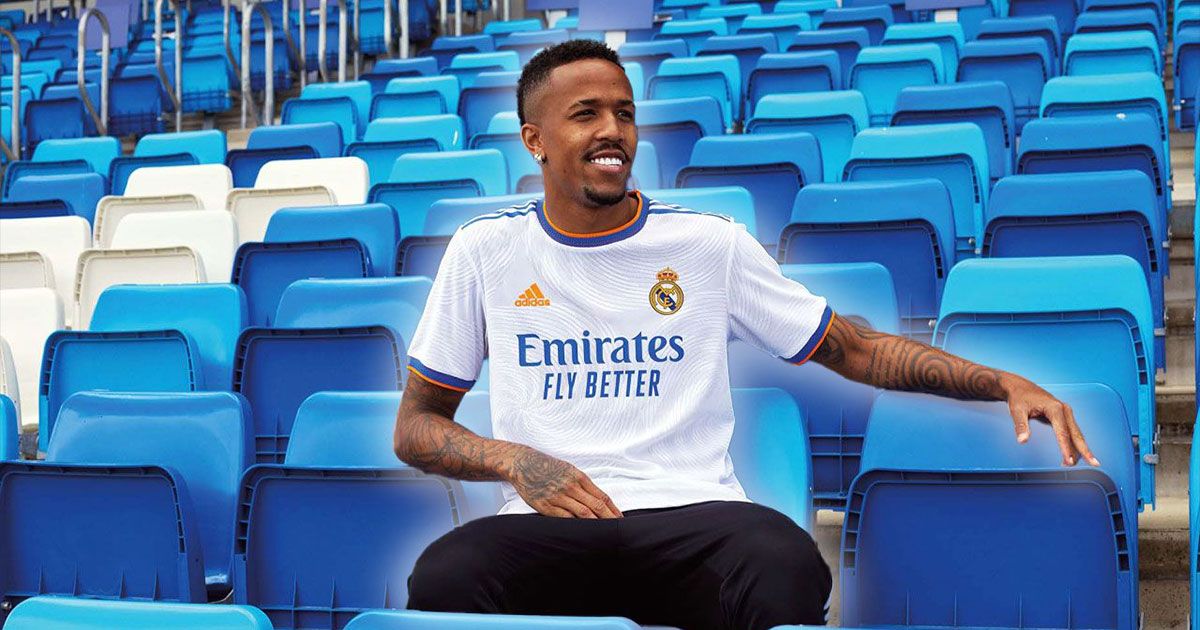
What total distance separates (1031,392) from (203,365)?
102 inches

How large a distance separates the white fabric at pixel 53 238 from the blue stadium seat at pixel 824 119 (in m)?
2.54

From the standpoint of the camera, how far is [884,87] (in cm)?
736

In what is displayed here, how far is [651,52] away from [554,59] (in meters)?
5.80

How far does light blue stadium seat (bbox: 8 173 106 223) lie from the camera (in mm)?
6812

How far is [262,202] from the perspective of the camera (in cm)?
603

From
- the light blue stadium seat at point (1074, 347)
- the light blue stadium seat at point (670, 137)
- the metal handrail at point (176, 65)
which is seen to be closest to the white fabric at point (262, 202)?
the light blue stadium seat at point (670, 137)

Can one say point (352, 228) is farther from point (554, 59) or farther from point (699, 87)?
point (699, 87)

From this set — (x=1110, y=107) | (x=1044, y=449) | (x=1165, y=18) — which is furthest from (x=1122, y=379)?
(x=1165, y=18)

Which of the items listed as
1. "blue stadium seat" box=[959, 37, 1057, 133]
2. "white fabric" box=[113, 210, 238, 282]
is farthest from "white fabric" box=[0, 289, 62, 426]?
"blue stadium seat" box=[959, 37, 1057, 133]

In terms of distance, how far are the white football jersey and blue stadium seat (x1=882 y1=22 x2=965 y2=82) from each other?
5.42 metres

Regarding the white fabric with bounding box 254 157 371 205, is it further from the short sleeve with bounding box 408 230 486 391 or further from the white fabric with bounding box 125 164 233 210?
the short sleeve with bounding box 408 230 486 391

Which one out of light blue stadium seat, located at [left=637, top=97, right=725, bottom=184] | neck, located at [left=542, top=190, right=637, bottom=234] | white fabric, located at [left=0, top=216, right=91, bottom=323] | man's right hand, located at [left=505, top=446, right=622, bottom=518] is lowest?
man's right hand, located at [left=505, top=446, right=622, bottom=518]

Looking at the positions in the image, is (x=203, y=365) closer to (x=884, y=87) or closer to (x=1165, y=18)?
(x=884, y=87)

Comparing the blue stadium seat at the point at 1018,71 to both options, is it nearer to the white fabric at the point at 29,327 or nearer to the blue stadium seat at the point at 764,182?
the blue stadium seat at the point at 764,182
